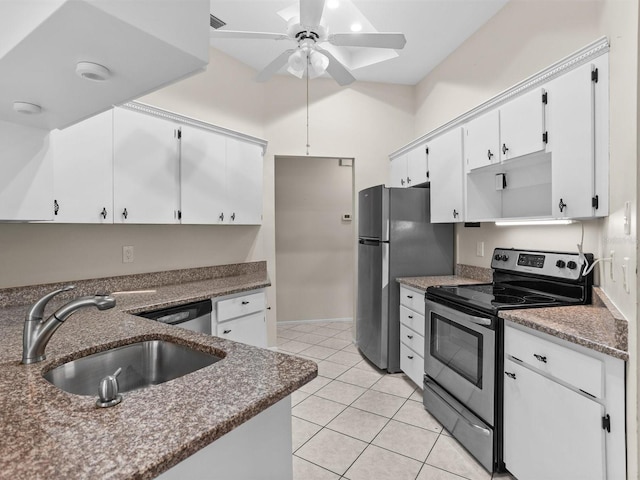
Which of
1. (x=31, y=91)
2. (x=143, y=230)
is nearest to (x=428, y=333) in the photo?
→ (x=143, y=230)

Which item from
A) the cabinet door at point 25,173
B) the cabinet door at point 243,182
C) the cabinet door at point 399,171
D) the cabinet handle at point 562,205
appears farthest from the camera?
the cabinet door at point 399,171

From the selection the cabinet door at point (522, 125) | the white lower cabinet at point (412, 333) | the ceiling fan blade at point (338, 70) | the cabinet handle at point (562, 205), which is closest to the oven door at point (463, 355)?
the white lower cabinet at point (412, 333)

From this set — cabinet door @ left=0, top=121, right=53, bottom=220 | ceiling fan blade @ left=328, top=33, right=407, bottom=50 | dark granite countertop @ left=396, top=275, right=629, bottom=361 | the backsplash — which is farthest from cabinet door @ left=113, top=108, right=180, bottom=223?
dark granite countertop @ left=396, top=275, right=629, bottom=361

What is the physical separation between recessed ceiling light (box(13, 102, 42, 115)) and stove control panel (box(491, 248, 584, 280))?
8.88 feet

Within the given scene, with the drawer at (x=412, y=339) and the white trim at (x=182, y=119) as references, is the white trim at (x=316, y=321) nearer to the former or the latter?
the drawer at (x=412, y=339)

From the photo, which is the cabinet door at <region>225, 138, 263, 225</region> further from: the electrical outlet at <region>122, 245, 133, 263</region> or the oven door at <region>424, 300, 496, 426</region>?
the oven door at <region>424, 300, 496, 426</region>

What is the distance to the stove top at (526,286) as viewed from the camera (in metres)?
1.95

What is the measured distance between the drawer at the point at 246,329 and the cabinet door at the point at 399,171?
2.07m

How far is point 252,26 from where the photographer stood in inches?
120

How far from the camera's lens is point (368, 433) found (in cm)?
230

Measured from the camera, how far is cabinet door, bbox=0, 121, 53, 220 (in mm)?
1519

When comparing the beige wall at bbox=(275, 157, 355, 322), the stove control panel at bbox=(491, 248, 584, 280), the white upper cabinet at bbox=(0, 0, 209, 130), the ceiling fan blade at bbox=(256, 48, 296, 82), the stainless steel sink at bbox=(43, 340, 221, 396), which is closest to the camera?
the white upper cabinet at bbox=(0, 0, 209, 130)

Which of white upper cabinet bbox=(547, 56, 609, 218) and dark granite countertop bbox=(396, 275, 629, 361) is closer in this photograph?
dark granite countertop bbox=(396, 275, 629, 361)

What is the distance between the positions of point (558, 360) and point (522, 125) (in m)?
1.42
